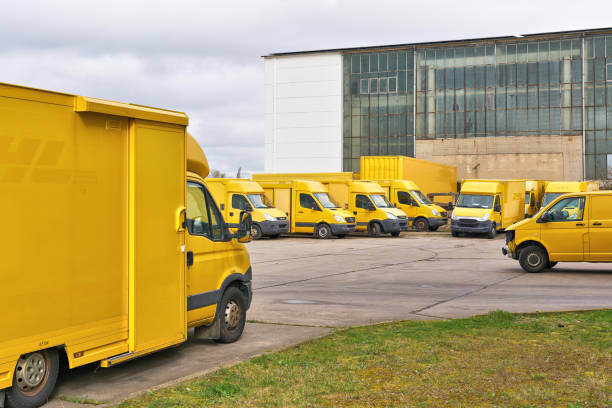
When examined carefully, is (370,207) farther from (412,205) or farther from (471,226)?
(471,226)

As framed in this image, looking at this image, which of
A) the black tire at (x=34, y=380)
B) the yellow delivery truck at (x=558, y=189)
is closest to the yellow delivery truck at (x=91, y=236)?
the black tire at (x=34, y=380)

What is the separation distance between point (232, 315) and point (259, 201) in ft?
75.7

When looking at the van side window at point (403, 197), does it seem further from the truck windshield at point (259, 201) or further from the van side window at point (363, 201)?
the truck windshield at point (259, 201)

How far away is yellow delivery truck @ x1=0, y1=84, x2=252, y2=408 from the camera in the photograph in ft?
19.4

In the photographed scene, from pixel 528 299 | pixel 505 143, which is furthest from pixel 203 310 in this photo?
pixel 505 143

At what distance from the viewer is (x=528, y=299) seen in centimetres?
1302

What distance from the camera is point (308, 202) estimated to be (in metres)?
32.8

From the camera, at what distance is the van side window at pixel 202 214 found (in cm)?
820

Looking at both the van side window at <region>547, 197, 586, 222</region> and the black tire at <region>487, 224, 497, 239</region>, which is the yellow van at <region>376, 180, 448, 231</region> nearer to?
the black tire at <region>487, 224, 497, 239</region>

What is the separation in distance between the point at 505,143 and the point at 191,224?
6123cm

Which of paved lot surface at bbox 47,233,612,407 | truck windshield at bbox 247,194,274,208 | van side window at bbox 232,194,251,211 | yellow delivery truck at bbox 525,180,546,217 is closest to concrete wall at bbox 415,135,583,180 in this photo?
yellow delivery truck at bbox 525,180,546,217

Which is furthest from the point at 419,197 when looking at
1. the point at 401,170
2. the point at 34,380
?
the point at 34,380

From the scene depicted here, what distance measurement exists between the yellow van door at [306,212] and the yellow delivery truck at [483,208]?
19.9 ft

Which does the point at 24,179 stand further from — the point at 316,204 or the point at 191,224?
the point at 316,204
